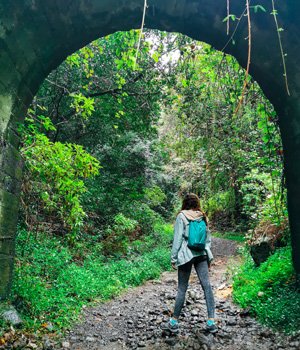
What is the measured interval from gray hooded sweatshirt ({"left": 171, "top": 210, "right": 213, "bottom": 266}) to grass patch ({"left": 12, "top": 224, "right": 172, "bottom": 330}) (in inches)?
76.7

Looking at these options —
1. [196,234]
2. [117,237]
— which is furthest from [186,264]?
[117,237]

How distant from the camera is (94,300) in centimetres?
632

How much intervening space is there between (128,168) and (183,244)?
9.76 meters

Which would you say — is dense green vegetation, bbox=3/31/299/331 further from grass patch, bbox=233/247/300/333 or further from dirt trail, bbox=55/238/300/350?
dirt trail, bbox=55/238/300/350

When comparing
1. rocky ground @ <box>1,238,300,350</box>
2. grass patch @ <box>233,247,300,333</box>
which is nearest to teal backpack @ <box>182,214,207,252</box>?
rocky ground @ <box>1,238,300,350</box>

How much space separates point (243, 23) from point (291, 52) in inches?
26.6

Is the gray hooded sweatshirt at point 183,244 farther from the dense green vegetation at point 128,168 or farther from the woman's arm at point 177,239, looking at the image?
the dense green vegetation at point 128,168

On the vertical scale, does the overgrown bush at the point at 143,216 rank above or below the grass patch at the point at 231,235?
above

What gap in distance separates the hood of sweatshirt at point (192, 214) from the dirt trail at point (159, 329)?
1.59 m

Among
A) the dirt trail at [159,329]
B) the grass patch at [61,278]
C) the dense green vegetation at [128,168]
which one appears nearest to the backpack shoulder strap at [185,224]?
the dirt trail at [159,329]

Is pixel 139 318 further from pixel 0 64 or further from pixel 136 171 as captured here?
pixel 136 171

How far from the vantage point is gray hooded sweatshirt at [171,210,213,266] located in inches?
176

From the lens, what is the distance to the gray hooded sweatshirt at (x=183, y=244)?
446 cm

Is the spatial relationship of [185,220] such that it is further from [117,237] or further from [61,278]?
[117,237]
